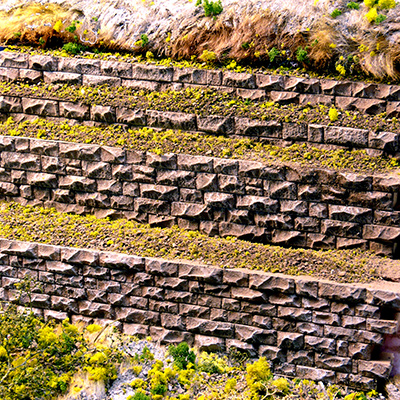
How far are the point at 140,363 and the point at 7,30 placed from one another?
6.82 metres

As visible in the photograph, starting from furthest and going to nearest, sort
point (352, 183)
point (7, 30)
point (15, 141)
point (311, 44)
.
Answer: point (7, 30) < point (15, 141) < point (311, 44) < point (352, 183)

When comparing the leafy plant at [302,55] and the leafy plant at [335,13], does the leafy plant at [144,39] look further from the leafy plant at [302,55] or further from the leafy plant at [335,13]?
the leafy plant at [335,13]

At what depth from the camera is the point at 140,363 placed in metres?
10.2

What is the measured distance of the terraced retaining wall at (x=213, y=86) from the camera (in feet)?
33.9

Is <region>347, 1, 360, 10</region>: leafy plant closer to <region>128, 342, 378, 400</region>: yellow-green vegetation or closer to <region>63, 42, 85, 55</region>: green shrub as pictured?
<region>63, 42, 85, 55</region>: green shrub

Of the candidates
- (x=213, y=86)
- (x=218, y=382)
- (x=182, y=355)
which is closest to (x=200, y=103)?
(x=213, y=86)

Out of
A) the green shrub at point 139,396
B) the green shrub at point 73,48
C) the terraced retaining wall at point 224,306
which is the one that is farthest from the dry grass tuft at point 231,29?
the green shrub at point 139,396

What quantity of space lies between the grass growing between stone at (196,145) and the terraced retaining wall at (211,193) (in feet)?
0.68

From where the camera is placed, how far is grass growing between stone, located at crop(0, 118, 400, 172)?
10266mm

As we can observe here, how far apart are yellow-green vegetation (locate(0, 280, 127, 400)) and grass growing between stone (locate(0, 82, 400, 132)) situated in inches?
138

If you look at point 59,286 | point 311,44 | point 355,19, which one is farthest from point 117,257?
point 355,19

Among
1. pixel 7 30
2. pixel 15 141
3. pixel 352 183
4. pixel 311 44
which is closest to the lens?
pixel 352 183

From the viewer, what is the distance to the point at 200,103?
36.0ft

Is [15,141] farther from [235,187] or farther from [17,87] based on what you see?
[235,187]
